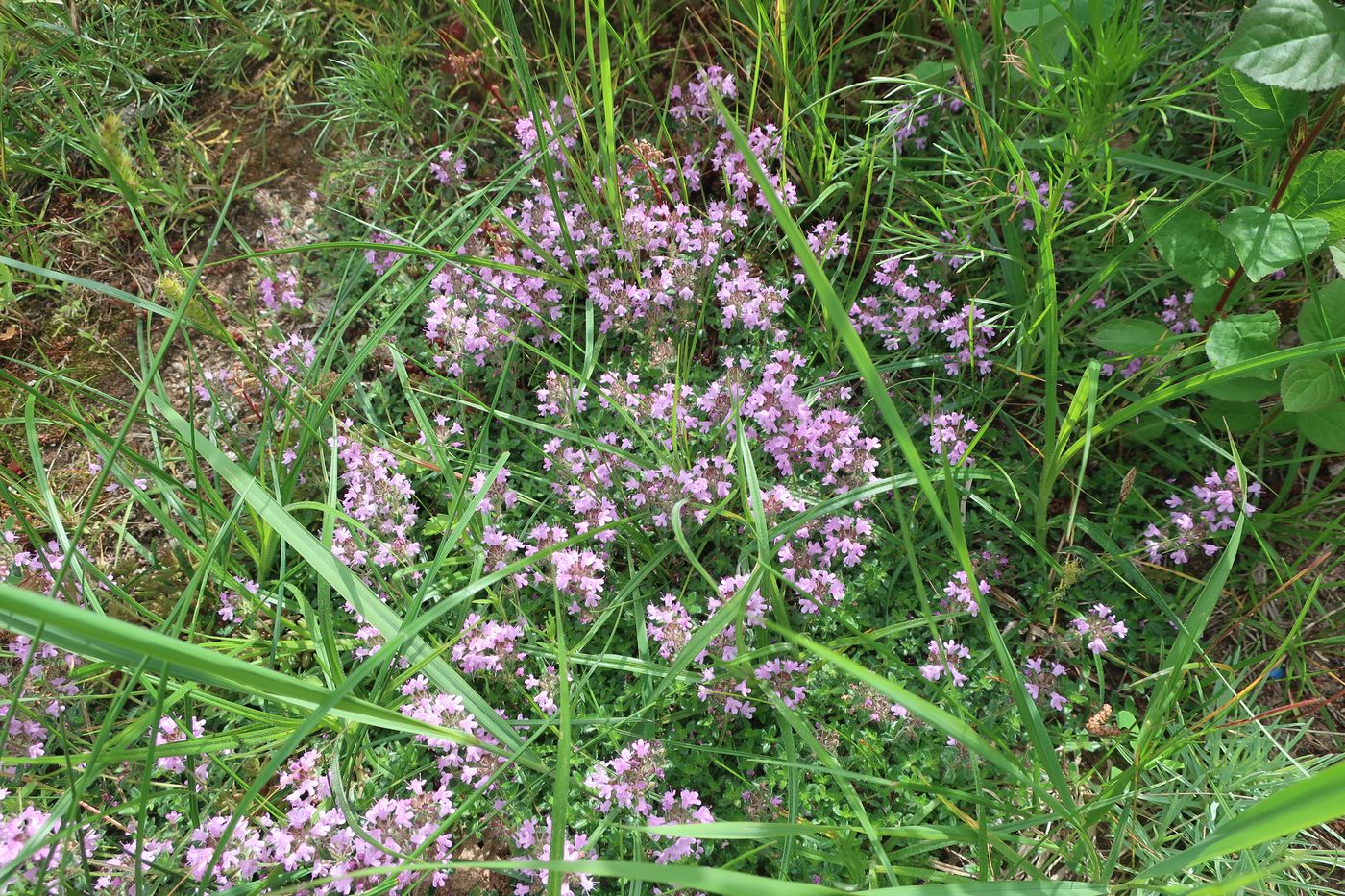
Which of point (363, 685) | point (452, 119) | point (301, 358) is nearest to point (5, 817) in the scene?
point (363, 685)

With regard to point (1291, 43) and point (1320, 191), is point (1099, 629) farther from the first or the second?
point (1291, 43)

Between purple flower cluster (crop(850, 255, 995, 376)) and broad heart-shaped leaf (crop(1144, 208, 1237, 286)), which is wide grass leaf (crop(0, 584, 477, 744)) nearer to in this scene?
purple flower cluster (crop(850, 255, 995, 376))

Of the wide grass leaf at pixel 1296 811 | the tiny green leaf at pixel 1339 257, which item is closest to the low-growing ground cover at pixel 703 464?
the tiny green leaf at pixel 1339 257

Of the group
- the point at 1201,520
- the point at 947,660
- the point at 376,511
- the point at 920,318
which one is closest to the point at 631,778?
the point at 947,660

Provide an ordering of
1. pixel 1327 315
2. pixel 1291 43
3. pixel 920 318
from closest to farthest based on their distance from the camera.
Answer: pixel 1291 43, pixel 1327 315, pixel 920 318

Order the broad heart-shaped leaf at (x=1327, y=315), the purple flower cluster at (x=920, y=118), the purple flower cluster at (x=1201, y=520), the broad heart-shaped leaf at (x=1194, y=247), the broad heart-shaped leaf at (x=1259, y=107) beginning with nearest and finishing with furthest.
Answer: the broad heart-shaped leaf at (x=1259, y=107) → the broad heart-shaped leaf at (x=1327, y=315) → the broad heart-shaped leaf at (x=1194, y=247) → the purple flower cluster at (x=1201, y=520) → the purple flower cluster at (x=920, y=118)

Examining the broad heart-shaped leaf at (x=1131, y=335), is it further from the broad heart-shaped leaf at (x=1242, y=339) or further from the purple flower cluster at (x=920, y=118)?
the purple flower cluster at (x=920, y=118)
